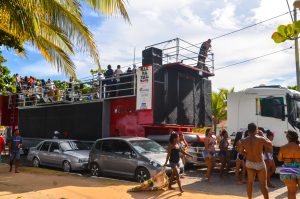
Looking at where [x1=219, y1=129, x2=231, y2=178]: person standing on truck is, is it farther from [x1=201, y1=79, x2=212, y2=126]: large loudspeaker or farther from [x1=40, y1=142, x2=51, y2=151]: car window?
[x1=40, y1=142, x2=51, y2=151]: car window

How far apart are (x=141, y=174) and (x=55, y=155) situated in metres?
5.19

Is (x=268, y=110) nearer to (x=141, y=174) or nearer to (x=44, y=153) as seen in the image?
(x=141, y=174)

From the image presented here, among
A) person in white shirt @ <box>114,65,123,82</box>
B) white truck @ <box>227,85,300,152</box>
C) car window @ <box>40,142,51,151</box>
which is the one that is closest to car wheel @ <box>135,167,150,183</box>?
white truck @ <box>227,85,300,152</box>

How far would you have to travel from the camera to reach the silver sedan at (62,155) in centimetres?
1486

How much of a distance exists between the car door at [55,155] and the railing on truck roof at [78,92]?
3.01 m

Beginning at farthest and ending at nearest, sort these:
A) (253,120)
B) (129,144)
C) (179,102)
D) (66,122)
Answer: (66,122) < (179,102) < (253,120) < (129,144)

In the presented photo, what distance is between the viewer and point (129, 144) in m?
12.7

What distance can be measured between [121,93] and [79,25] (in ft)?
28.2

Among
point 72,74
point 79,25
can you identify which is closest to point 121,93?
point 72,74

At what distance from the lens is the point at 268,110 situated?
13375mm

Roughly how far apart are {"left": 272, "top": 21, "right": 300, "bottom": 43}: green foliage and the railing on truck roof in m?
13.2

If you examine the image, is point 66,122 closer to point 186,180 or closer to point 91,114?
point 91,114

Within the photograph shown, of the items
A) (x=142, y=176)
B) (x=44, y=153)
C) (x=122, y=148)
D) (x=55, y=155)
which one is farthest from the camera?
(x=44, y=153)

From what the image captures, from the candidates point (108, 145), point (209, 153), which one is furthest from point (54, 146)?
point (209, 153)
